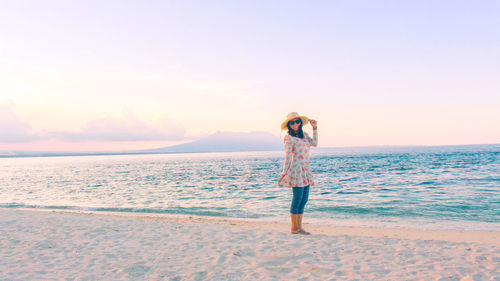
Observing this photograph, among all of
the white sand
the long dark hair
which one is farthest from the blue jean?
the long dark hair

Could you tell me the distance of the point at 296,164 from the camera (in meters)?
6.73

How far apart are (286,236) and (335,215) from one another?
5114 millimetres

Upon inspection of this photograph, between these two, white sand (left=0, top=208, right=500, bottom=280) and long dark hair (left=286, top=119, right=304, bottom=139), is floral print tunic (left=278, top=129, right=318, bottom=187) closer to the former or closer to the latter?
long dark hair (left=286, top=119, right=304, bottom=139)

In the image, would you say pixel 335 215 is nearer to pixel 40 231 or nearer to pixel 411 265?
pixel 411 265

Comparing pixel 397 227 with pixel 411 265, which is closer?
pixel 411 265

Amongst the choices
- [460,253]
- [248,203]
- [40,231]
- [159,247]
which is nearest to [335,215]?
[248,203]

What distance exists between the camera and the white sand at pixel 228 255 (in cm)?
482

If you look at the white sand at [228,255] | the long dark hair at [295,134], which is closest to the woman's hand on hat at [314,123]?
the long dark hair at [295,134]

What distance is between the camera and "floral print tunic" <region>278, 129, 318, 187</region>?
21.9 feet

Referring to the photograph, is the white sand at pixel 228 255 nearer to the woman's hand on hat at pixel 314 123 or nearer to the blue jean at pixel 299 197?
the blue jean at pixel 299 197

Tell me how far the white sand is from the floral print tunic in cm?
130

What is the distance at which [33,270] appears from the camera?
504 centimetres

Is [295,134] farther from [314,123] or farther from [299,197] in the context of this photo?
[299,197]

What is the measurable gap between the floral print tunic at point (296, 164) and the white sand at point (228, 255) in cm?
130
